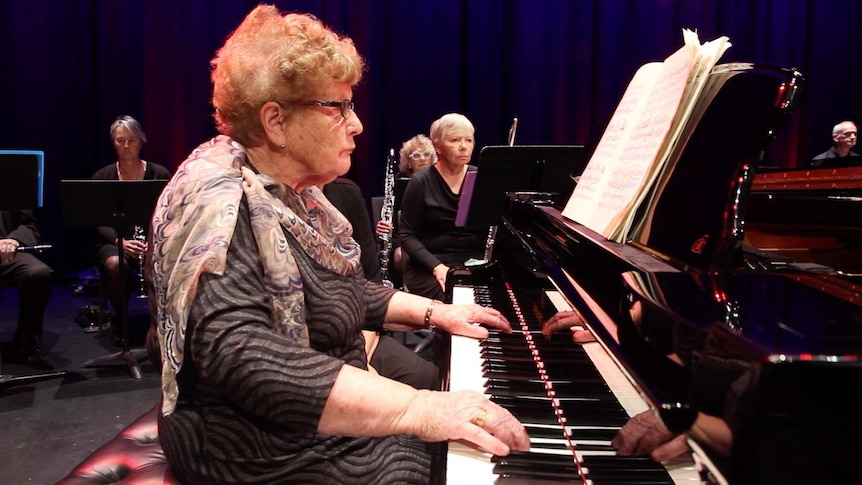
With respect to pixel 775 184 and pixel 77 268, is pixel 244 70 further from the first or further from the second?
pixel 77 268

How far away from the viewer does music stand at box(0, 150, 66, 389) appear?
12.4ft

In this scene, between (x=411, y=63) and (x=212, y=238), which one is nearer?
(x=212, y=238)

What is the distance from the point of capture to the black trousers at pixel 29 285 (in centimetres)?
427

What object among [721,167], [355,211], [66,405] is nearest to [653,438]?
[721,167]

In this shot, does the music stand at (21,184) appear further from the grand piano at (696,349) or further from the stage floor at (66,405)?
the grand piano at (696,349)

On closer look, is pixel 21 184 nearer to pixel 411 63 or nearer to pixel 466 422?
pixel 466 422

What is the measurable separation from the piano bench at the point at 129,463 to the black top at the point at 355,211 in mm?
1559

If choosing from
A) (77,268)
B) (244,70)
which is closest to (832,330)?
(244,70)

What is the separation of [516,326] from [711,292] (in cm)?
73

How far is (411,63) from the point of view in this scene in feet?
23.5

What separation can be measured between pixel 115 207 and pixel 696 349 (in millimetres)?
4161

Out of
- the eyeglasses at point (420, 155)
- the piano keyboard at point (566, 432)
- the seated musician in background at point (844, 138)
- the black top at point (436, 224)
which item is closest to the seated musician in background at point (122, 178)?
the black top at point (436, 224)

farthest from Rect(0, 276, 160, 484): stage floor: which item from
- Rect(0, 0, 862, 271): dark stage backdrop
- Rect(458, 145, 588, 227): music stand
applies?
Rect(0, 0, 862, 271): dark stage backdrop

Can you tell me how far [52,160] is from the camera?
6664mm
